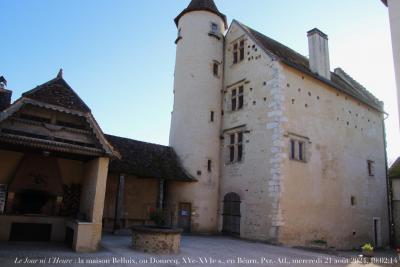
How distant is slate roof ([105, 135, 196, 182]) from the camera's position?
49.0ft

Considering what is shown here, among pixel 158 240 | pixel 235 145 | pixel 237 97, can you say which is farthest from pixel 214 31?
pixel 158 240

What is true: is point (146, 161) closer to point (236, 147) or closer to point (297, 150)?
point (236, 147)

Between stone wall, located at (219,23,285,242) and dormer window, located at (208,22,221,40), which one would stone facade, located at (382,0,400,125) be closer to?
stone wall, located at (219,23,285,242)

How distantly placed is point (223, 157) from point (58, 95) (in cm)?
944

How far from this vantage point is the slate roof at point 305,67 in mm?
16594

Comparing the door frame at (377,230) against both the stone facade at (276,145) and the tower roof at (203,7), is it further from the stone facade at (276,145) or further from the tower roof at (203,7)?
the tower roof at (203,7)

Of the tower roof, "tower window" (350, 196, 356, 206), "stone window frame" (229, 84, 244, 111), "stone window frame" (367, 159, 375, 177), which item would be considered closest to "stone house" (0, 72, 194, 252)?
"stone window frame" (229, 84, 244, 111)

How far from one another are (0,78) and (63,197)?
26.2ft

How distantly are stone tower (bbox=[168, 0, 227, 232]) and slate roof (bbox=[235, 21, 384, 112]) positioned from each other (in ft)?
7.04

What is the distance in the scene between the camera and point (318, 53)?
59.8ft

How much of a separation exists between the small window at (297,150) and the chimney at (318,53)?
14.9 ft

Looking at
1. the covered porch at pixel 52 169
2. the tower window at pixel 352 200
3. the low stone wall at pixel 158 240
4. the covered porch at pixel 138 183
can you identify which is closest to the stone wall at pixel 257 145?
the covered porch at pixel 138 183

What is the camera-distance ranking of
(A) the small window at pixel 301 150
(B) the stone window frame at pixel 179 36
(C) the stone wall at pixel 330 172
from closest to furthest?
(C) the stone wall at pixel 330 172, (A) the small window at pixel 301 150, (B) the stone window frame at pixel 179 36

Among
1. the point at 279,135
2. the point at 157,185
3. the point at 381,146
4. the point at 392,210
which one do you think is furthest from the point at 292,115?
the point at 392,210
